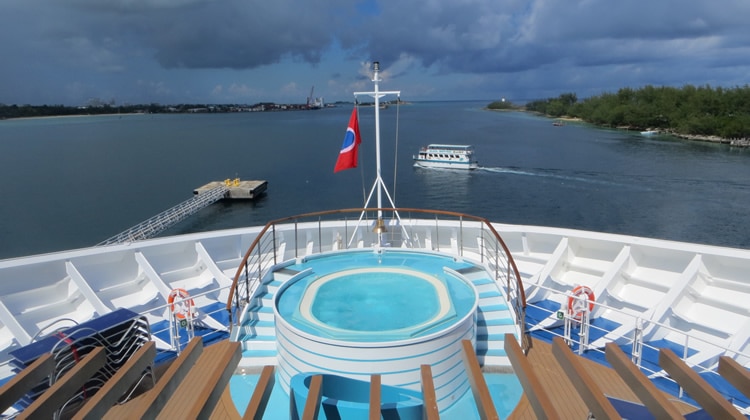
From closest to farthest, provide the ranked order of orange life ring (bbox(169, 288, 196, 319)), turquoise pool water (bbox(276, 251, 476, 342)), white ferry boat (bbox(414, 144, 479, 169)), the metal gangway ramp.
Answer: turquoise pool water (bbox(276, 251, 476, 342)), orange life ring (bbox(169, 288, 196, 319)), the metal gangway ramp, white ferry boat (bbox(414, 144, 479, 169))

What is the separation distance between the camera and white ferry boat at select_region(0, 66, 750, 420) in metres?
1.90

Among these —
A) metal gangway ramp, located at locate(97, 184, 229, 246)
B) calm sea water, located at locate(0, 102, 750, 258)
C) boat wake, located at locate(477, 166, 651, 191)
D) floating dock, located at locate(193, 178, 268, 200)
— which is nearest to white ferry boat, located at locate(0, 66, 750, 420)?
calm sea water, located at locate(0, 102, 750, 258)

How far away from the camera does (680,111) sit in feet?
267

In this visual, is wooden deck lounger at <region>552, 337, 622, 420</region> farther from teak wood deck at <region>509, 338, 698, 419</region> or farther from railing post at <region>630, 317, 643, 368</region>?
railing post at <region>630, 317, 643, 368</region>

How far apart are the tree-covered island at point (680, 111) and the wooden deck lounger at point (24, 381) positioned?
78.1 meters

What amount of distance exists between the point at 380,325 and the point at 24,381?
386cm

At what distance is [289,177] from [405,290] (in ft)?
126

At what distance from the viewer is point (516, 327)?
6.00m

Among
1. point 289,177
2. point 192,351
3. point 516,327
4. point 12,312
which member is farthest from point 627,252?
point 289,177

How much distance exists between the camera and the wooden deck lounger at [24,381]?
5.70ft

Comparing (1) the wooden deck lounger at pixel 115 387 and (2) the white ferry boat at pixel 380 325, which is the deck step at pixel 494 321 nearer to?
(2) the white ferry boat at pixel 380 325

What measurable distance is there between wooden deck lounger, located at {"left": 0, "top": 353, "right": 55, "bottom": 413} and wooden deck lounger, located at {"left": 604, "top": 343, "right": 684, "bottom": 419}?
234 cm

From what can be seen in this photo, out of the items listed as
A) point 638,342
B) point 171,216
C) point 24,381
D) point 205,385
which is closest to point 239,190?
point 171,216

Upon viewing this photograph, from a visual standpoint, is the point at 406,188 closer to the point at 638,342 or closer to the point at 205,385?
the point at 638,342
